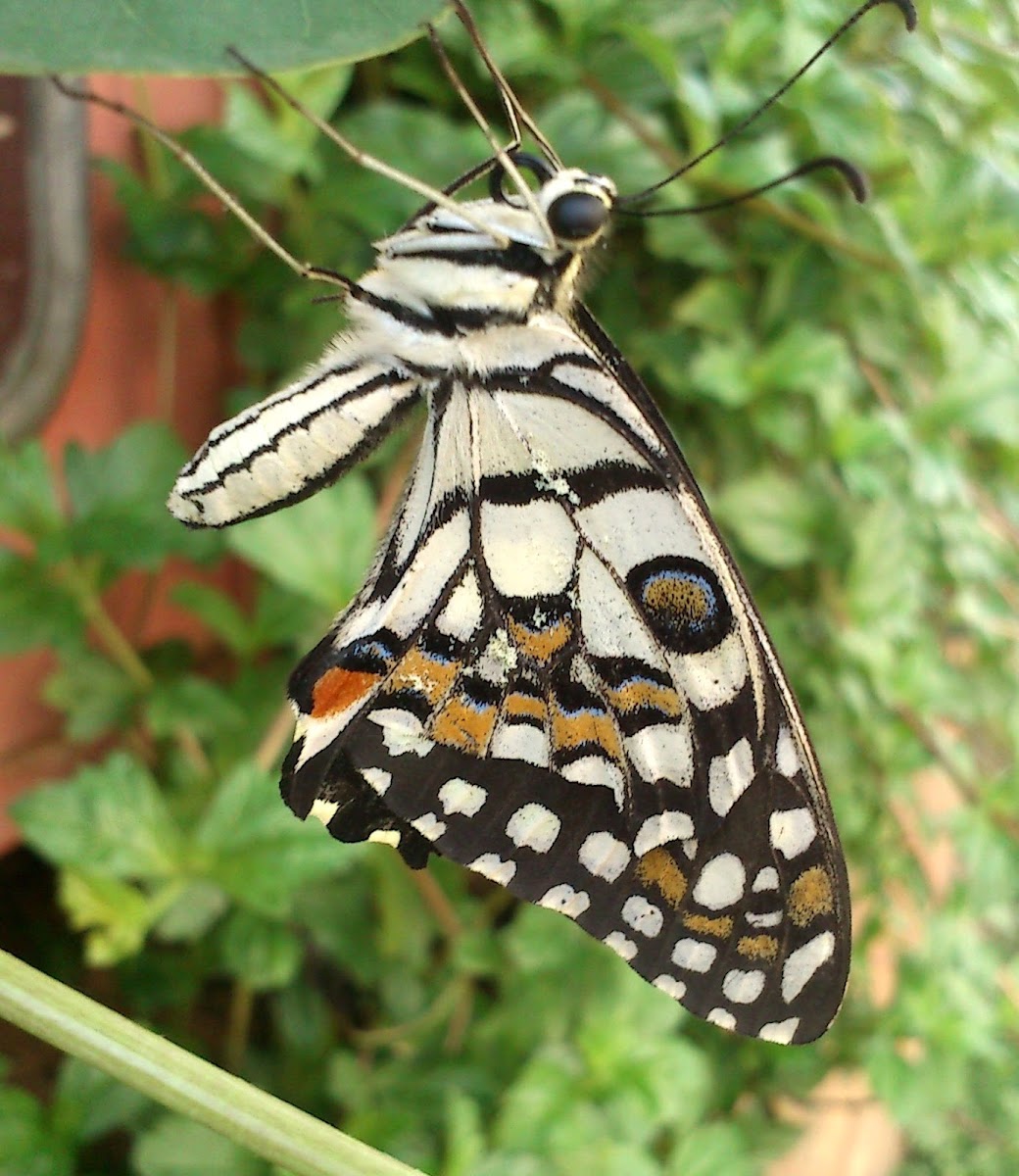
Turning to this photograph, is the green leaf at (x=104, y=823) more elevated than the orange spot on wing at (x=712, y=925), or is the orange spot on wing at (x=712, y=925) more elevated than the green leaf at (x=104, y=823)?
the green leaf at (x=104, y=823)

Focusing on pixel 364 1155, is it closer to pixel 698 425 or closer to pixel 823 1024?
pixel 823 1024

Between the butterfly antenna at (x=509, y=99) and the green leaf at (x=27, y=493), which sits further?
the green leaf at (x=27, y=493)

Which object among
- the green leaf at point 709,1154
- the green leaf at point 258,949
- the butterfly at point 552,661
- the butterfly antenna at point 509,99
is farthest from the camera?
the green leaf at point 709,1154

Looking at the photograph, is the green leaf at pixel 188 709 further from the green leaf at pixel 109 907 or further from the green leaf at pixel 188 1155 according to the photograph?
the green leaf at pixel 188 1155

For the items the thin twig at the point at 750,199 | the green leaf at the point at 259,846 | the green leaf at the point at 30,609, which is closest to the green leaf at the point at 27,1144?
the green leaf at the point at 259,846

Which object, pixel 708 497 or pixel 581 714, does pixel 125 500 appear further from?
pixel 708 497

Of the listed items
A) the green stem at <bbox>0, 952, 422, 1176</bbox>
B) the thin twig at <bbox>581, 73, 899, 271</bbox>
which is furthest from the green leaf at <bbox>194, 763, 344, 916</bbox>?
the thin twig at <bbox>581, 73, 899, 271</bbox>

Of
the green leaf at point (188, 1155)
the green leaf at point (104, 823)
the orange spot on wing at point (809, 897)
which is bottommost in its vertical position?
the green leaf at point (188, 1155)
